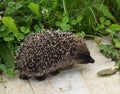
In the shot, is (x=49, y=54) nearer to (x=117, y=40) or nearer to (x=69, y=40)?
(x=69, y=40)

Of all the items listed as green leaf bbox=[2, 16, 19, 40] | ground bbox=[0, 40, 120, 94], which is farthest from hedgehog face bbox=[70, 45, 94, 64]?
green leaf bbox=[2, 16, 19, 40]

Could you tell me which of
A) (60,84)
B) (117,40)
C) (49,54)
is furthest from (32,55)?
(117,40)

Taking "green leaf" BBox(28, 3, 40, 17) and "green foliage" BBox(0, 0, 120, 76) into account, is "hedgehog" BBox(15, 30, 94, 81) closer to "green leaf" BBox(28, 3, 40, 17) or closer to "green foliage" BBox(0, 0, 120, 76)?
"green foliage" BBox(0, 0, 120, 76)

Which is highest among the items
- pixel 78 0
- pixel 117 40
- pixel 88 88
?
pixel 78 0

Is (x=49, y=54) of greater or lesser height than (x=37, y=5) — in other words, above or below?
below

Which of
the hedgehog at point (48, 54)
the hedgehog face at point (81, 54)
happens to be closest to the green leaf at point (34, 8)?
the hedgehog at point (48, 54)
